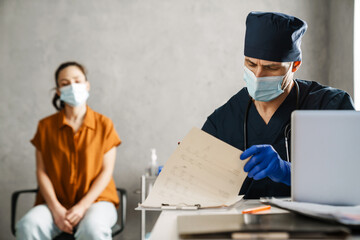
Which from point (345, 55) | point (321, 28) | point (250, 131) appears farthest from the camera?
point (321, 28)

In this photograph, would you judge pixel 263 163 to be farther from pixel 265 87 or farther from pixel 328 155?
pixel 265 87

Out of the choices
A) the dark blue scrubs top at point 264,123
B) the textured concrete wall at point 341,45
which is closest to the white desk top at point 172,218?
the dark blue scrubs top at point 264,123

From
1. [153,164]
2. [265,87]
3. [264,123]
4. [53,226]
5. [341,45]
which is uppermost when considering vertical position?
[341,45]

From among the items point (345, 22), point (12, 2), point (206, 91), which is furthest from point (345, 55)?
point (12, 2)

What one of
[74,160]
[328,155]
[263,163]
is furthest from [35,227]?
[328,155]

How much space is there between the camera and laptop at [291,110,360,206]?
724 millimetres

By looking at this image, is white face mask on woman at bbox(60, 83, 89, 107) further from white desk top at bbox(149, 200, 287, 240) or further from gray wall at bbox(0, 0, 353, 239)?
white desk top at bbox(149, 200, 287, 240)

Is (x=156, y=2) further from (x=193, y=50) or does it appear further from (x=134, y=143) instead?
(x=134, y=143)

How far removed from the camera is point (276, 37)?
4.02ft

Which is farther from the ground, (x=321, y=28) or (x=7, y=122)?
(x=321, y=28)

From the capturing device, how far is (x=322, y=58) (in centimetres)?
286

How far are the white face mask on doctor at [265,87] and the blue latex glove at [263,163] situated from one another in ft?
1.13

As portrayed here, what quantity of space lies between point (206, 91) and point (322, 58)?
0.99 m

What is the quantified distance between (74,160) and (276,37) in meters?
1.58
